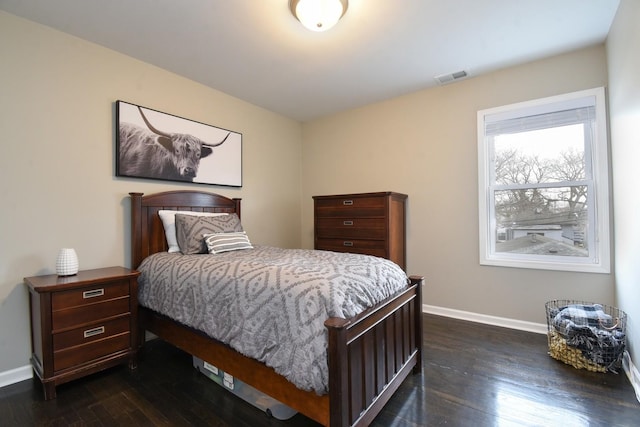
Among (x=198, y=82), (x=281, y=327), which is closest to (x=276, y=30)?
(x=198, y=82)

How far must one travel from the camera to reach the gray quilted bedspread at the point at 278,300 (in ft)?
4.20

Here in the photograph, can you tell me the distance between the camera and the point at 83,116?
225cm

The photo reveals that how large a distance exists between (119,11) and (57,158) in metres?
1.13

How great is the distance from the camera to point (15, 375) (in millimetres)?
1931

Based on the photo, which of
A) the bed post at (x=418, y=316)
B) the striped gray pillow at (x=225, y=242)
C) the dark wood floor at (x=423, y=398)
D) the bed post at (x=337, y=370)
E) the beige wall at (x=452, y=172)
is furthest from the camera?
the beige wall at (x=452, y=172)

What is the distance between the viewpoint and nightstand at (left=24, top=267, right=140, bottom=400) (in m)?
1.74

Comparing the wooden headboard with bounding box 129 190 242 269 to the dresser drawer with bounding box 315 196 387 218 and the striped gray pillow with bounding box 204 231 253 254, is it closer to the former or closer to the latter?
the striped gray pillow with bounding box 204 231 253 254

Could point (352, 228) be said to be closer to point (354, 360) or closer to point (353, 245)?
point (353, 245)

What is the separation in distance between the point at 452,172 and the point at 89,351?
11.2 feet

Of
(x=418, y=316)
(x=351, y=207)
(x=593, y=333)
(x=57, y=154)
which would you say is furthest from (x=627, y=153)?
(x=57, y=154)

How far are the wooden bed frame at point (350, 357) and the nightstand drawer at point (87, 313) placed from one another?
0.23 meters

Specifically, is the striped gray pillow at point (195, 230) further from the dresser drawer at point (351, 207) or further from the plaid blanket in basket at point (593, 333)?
the plaid blanket in basket at point (593, 333)

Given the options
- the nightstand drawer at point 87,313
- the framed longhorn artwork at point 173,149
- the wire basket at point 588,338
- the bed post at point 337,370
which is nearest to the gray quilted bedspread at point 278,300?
the bed post at point 337,370

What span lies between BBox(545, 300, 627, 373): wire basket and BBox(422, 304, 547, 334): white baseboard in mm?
383
